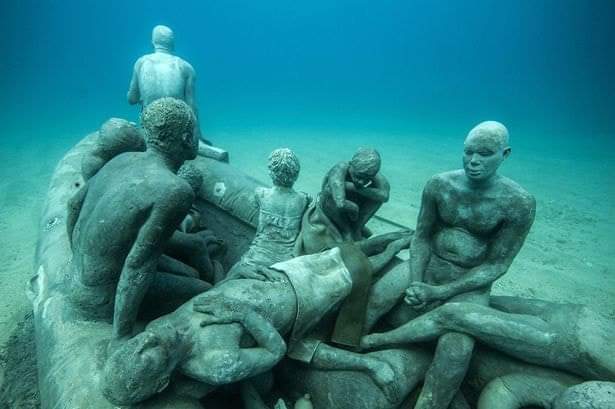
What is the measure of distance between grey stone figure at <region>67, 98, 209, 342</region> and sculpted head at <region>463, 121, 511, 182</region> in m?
2.22

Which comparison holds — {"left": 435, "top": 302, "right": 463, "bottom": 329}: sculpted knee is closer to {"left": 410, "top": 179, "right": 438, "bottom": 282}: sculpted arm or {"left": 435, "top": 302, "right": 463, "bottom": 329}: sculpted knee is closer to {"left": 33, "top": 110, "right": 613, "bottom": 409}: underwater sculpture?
{"left": 33, "top": 110, "right": 613, "bottom": 409}: underwater sculpture

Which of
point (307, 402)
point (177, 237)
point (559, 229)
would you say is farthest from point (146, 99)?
point (559, 229)

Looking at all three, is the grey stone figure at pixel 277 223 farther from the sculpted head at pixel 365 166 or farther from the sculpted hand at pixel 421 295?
the sculpted hand at pixel 421 295

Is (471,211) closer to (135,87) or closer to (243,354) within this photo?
(243,354)

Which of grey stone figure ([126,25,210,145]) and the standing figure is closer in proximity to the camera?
the standing figure

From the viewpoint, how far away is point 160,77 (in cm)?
607

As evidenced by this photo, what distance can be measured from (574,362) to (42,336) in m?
4.33

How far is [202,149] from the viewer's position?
6109 mm

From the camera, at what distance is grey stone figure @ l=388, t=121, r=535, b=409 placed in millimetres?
2527

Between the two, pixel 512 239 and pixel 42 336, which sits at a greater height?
pixel 512 239

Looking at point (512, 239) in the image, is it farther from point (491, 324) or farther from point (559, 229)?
point (559, 229)

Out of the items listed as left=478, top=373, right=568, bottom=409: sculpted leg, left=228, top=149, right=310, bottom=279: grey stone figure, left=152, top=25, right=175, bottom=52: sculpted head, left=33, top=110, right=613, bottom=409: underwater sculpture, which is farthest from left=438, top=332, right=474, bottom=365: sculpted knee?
left=152, top=25, right=175, bottom=52: sculpted head

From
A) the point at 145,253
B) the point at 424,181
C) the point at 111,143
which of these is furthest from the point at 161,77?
the point at 424,181

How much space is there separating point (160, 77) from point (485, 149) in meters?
5.68
